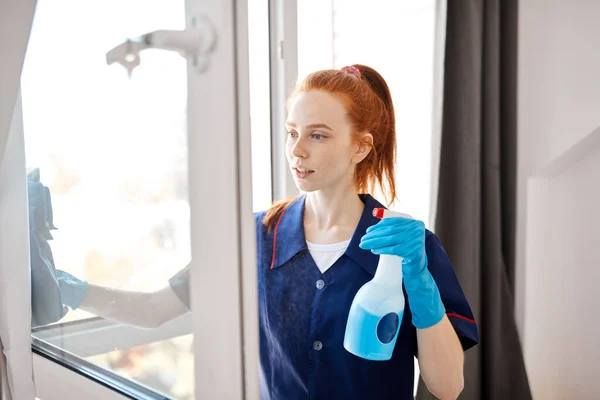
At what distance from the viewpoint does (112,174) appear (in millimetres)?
612

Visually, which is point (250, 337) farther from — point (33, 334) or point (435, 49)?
point (435, 49)

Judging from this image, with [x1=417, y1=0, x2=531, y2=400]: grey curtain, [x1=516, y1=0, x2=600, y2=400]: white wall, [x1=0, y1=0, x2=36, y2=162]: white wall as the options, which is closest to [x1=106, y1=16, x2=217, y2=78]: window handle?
[x1=0, y1=0, x2=36, y2=162]: white wall

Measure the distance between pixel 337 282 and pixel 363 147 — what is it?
0.26 metres

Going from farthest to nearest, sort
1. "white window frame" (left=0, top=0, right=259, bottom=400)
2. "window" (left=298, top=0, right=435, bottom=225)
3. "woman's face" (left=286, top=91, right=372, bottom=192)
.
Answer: "window" (left=298, top=0, right=435, bottom=225) → "woman's face" (left=286, top=91, right=372, bottom=192) → "white window frame" (left=0, top=0, right=259, bottom=400)

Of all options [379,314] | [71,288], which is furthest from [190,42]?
[379,314]

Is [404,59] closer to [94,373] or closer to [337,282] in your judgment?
[337,282]

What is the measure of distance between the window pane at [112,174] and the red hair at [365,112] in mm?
418

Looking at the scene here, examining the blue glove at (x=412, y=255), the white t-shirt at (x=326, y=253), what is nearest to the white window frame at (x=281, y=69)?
the white t-shirt at (x=326, y=253)

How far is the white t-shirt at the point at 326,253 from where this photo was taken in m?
0.95

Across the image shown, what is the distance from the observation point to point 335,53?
1907 mm

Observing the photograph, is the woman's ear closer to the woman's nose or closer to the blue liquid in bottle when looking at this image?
the woman's nose

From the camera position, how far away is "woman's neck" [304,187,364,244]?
3.20 feet

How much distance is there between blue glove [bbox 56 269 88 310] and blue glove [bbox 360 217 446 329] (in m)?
0.41

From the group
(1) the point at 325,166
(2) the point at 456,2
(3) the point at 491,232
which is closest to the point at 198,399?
(1) the point at 325,166
